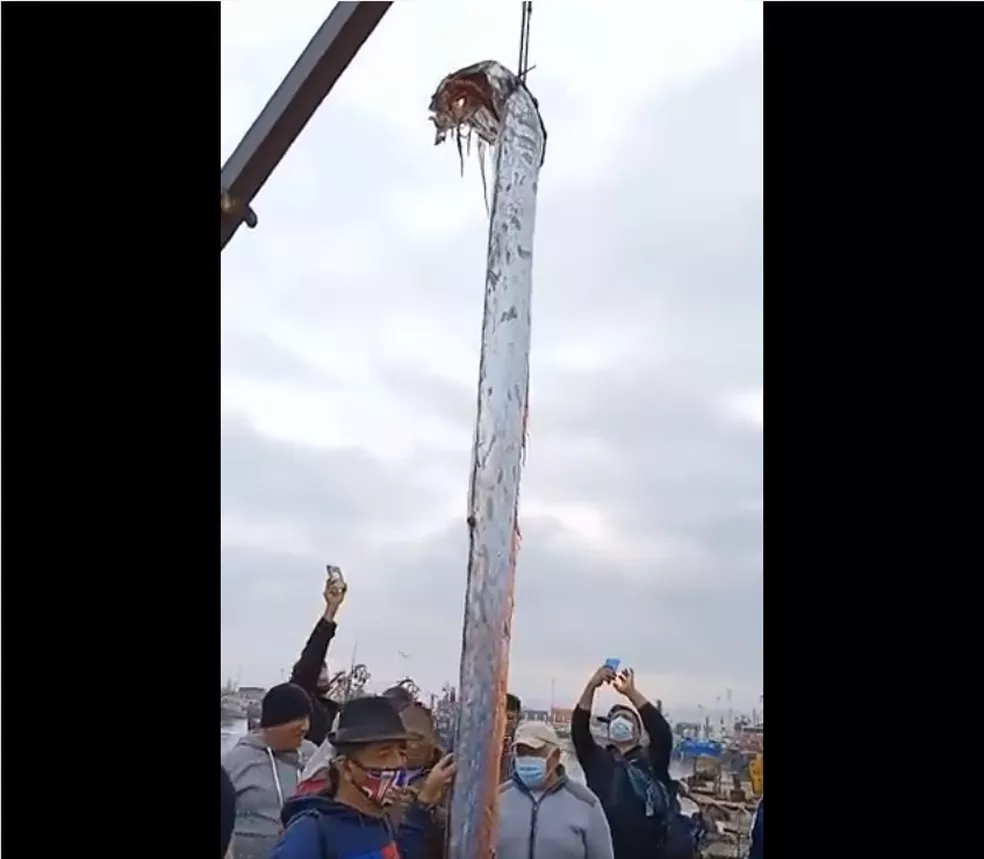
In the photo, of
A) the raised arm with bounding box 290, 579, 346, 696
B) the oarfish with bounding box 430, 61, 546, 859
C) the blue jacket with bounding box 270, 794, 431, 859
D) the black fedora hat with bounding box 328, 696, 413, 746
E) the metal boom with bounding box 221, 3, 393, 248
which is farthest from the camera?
the raised arm with bounding box 290, 579, 346, 696

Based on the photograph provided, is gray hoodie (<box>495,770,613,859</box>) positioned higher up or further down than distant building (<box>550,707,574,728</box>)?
further down

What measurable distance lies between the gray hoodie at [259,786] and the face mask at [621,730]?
0.66 meters

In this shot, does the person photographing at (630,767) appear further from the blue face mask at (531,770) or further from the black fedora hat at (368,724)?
the black fedora hat at (368,724)

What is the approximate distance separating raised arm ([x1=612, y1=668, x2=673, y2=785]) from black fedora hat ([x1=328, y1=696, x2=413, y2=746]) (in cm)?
51

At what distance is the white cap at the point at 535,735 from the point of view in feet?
8.19

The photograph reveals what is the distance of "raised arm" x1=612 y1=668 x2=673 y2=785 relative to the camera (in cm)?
261

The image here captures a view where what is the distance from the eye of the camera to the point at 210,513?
1360 mm

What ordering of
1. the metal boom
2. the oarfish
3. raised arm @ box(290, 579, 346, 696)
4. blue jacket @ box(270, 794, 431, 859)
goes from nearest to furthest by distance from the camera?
the metal boom, the oarfish, blue jacket @ box(270, 794, 431, 859), raised arm @ box(290, 579, 346, 696)

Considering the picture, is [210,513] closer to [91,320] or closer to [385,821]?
[91,320]

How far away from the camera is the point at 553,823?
7.98 feet

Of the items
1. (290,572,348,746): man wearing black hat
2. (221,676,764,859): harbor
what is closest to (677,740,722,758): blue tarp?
(221,676,764,859): harbor

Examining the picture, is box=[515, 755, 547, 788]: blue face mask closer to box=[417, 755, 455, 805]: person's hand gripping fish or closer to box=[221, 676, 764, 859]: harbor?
box=[221, 676, 764, 859]: harbor

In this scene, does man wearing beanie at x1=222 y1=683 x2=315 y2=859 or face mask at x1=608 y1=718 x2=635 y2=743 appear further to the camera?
face mask at x1=608 y1=718 x2=635 y2=743
